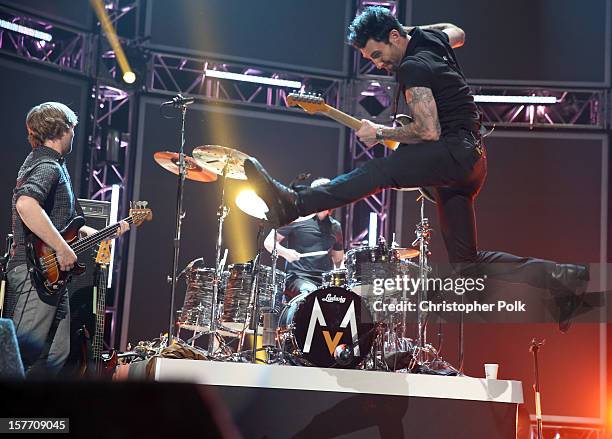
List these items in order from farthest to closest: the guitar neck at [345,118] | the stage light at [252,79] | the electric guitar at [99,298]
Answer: the stage light at [252,79], the electric guitar at [99,298], the guitar neck at [345,118]

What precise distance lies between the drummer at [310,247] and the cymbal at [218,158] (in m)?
1.02

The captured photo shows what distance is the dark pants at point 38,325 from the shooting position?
160 inches

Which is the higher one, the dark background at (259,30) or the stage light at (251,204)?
the dark background at (259,30)

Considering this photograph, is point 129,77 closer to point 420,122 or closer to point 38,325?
point 38,325

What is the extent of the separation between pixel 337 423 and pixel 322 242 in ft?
14.3

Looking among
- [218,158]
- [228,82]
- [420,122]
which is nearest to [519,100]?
[228,82]

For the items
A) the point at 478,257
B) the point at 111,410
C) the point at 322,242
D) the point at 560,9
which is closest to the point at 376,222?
the point at 322,242

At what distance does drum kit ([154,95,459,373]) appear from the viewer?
487cm

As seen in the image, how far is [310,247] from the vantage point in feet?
26.9

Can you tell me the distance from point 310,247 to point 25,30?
3931mm

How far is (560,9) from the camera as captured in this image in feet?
32.5

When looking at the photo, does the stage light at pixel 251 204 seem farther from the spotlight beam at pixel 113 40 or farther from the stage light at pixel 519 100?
the stage light at pixel 519 100

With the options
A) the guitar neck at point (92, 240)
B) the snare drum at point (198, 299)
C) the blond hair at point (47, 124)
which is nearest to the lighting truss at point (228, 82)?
the snare drum at point (198, 299)

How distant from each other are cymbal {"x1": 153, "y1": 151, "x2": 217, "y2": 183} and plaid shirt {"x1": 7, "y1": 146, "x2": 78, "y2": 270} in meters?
2.29
